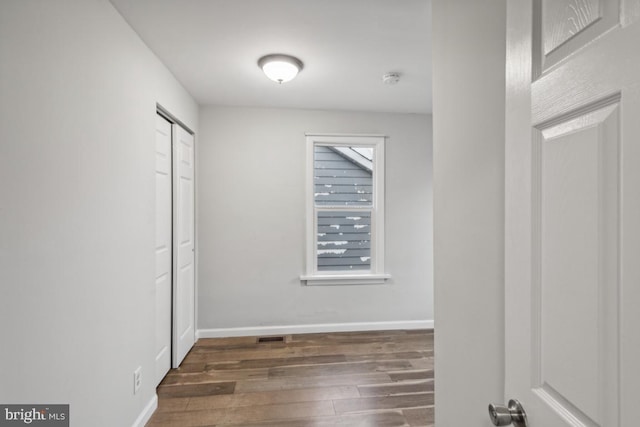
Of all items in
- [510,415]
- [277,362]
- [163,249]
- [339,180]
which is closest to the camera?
[510,415]

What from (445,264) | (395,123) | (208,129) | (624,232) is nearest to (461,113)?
(445,264)

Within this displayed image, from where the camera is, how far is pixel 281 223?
3.50 m

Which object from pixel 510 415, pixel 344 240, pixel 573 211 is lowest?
pixel 510 415

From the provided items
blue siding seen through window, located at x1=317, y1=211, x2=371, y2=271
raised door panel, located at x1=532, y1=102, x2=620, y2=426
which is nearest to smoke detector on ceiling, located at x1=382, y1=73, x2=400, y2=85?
blue siding seen through window, located at x1=317, y1=211, x2=371, y2=271

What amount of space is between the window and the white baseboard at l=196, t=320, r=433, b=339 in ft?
1.58

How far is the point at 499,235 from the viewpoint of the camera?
1.06 meters

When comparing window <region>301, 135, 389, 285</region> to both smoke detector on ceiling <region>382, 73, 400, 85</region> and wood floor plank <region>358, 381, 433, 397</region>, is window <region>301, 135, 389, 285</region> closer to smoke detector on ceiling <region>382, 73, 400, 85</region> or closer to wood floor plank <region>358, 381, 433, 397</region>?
smoke detector on ceiling <region>382, 73, 400, 85</region>

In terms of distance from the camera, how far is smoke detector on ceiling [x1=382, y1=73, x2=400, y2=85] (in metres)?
2.57

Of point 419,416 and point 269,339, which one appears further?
point 269,339

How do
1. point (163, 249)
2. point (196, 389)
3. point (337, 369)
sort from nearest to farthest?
point (196, 389) → point (163, 249) → point (337, 369)

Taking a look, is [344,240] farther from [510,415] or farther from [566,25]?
[566,25]

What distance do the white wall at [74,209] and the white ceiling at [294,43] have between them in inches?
10.5

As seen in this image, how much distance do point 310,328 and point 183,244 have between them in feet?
5.33

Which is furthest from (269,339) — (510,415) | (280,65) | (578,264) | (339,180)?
(578,264)
